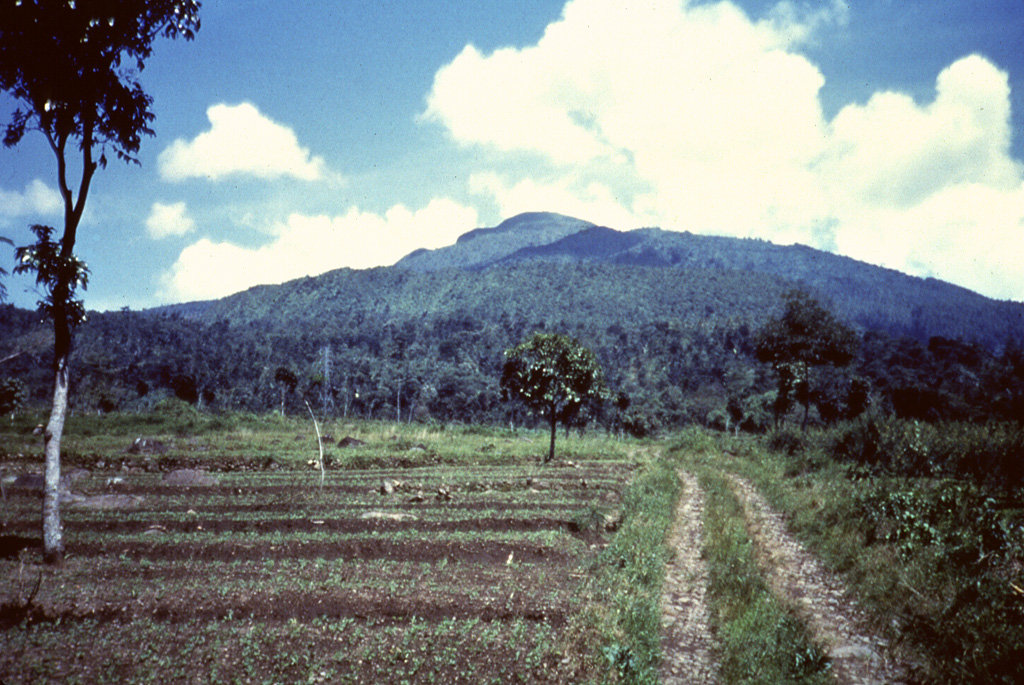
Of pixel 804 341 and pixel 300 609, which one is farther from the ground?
pixel 804 341

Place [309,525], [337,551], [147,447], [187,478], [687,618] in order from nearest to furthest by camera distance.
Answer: [687,618] < [337,551] < [309,525] < [187,478] < [147,447]

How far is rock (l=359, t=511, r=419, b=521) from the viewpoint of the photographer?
15.1 metres

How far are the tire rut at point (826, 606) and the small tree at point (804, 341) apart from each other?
31235mm

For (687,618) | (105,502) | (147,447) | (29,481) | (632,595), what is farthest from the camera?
(147,447)

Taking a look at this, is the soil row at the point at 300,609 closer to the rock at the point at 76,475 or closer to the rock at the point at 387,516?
the rock at the point at 387,516

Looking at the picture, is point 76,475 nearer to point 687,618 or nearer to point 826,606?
point 687,618

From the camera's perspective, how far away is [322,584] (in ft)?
32.2

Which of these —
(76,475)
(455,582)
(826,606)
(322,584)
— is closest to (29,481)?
(76,475)

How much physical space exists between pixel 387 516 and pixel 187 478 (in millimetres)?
11103

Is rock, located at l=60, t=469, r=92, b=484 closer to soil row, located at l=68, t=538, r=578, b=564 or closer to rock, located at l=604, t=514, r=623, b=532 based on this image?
soil row, located at l=68, t=538, r=578, b=564

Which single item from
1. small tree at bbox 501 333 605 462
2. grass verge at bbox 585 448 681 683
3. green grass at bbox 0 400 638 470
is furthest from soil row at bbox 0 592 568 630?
small tree at bbox 501 333 605 462

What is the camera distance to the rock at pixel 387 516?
15.1 m

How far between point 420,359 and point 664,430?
82621 mm

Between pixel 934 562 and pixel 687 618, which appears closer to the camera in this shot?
pixel 687 618
